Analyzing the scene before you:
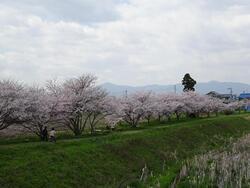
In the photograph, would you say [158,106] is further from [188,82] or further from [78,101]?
[188,82]

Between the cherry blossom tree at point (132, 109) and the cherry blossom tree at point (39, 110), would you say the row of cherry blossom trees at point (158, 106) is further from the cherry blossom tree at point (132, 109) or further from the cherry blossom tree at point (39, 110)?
the cherry blossom tree at point (39, 110)

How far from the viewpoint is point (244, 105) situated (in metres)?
81.4

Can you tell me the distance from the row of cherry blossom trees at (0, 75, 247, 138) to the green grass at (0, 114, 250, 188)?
2227 millimetres

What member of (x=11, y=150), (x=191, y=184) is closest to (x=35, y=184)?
(x=11, y=150)

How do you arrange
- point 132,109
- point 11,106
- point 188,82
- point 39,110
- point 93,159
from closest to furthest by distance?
1. point 93,159
2. point 11,106
3. point 39,110
4. point 132,109
5. point 188,82

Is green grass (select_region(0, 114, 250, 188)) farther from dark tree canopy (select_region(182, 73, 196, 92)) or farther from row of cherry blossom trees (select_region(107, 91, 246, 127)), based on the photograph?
dark tree canopy (select_region(182, 73, 196, 92))

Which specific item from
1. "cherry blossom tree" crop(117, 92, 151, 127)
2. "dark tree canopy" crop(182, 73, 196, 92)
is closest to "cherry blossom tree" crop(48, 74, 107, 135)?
"cherry blossom tree" crop(117, 92, 151, 127)

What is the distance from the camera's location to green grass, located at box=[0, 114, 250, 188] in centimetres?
1708

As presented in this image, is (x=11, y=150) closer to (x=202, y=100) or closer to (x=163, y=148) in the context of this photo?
(x=163, y=148)

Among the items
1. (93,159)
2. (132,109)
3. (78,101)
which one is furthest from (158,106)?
(93,159)

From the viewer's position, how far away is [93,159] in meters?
21.1

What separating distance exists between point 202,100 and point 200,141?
23594 mm

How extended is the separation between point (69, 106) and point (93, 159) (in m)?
9.29

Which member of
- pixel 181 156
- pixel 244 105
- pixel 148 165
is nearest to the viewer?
pixel 148 165
